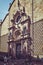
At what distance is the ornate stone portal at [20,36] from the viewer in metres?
23.9

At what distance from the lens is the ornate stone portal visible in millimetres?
23859

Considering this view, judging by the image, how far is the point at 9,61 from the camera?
66.7 feet

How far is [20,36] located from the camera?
25.8m

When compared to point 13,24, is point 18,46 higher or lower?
lower

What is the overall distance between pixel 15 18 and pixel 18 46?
3.59 metres

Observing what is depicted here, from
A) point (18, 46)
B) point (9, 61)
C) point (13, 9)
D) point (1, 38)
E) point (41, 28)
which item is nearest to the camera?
point (9, 61)

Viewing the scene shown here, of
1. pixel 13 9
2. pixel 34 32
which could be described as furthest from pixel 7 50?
pixel 34 32

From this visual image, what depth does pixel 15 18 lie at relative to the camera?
27.7 metres

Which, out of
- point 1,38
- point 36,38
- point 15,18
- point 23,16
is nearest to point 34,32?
point 36,38

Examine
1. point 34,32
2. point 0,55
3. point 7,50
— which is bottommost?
point 7,50

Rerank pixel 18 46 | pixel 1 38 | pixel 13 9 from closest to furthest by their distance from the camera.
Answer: pixel 18 46
pixel 13 9
pixel 1 38

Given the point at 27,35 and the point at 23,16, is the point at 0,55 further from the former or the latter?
the point at 23,16

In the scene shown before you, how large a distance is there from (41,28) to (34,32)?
1209 millimetres

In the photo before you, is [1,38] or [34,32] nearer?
[34,32]
